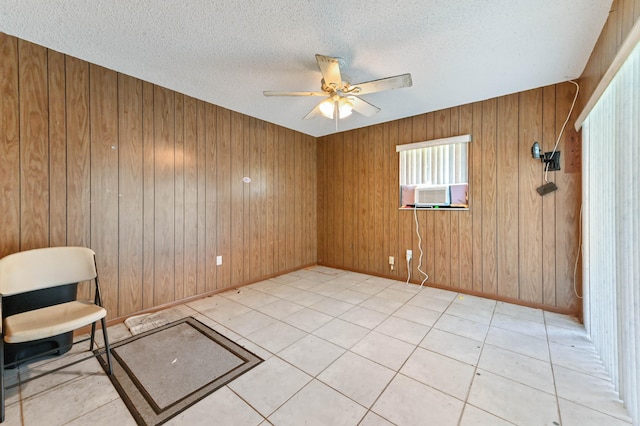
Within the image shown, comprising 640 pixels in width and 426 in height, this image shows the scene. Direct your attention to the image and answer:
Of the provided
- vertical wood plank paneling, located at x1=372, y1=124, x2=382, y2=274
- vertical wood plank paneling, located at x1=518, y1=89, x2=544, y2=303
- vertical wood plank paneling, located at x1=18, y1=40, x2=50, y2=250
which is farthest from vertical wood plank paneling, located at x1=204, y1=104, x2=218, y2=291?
vertical wood plank paneling, located at x1=518, y1=89, x2=544, y2=303

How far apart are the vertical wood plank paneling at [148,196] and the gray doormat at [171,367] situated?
0.53 meters

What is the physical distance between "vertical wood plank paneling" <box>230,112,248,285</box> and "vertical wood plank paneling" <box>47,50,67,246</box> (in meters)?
1.55

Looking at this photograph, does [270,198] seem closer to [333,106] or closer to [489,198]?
[333,106]

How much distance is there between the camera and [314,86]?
98.9 inches

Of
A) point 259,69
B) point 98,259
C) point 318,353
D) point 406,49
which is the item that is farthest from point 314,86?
point 98,259

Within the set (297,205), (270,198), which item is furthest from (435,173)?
(270,198)

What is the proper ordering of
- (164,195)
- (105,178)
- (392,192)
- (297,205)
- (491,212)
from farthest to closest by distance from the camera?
(297,205) → (392,192) → (491,212) → (164,195) → (105,178)

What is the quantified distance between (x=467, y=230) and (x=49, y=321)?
3810mm

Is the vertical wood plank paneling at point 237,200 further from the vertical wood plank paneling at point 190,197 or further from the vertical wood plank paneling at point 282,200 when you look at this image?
the vertical wood plank paneling at point 282,200

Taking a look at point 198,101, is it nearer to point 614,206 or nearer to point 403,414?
point 403,414

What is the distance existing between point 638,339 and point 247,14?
2.80m

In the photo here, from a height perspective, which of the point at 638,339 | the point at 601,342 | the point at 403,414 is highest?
the point at 638,339

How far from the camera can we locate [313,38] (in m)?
1.80

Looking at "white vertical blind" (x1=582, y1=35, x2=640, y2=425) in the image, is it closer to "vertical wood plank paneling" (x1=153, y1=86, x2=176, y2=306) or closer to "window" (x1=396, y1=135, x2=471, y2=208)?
"window" (x1=396, y1=135, x2=471, y2=208)
